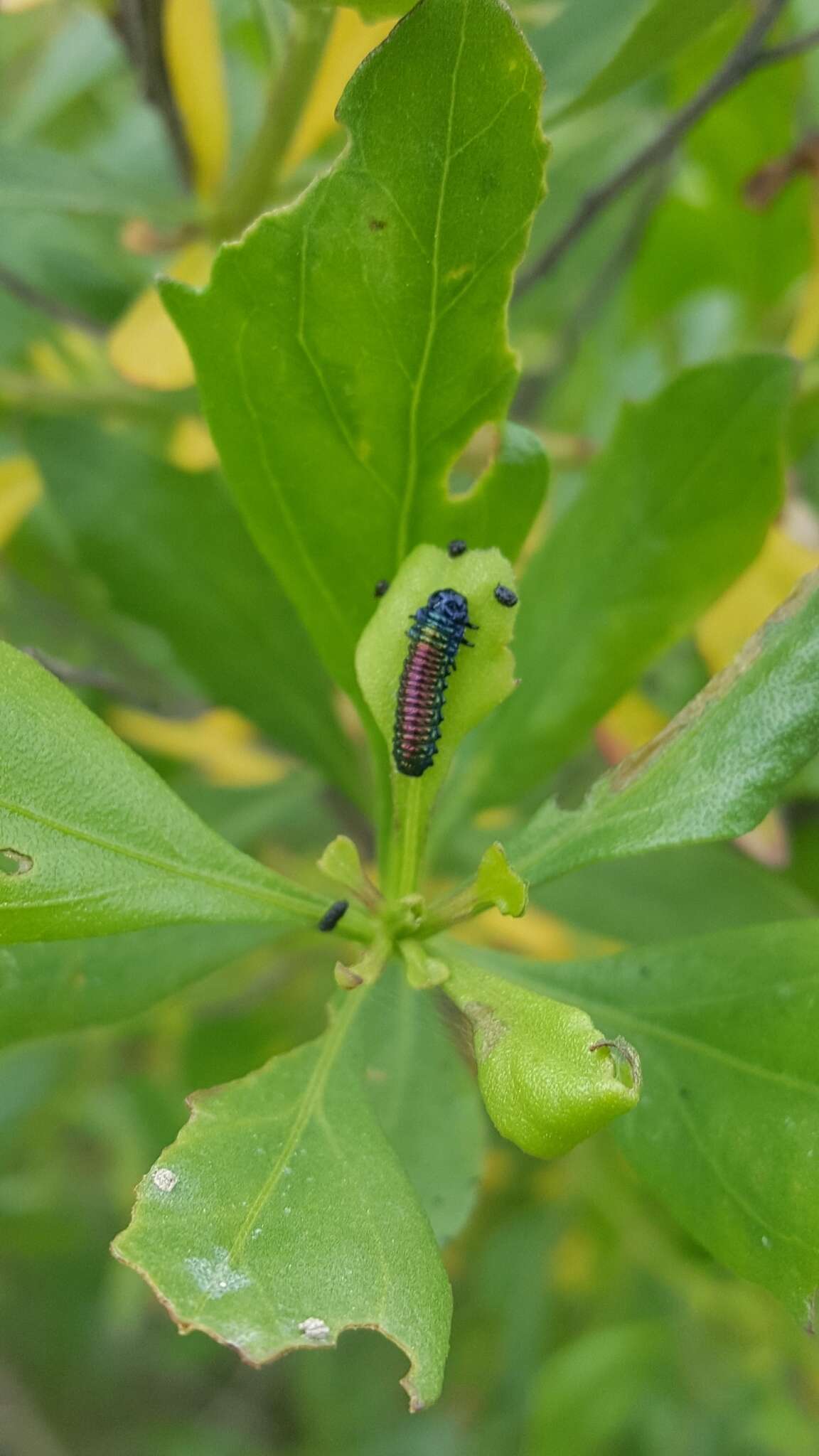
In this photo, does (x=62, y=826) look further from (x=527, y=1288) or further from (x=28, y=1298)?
(x=28, y=1298)

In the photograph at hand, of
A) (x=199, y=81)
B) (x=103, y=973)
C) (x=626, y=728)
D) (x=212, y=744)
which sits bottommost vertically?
(x=212, y=744)

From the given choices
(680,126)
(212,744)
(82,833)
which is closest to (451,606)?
(82,833)

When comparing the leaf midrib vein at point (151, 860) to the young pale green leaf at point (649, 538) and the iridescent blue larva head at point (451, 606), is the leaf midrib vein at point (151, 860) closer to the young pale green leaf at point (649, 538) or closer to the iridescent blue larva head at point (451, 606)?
the iridescent blue larva head at point (451, 606)

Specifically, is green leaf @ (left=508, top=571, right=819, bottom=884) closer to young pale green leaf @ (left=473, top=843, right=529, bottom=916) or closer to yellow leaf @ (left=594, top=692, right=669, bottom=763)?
young pale green leaf @ (left=473, top=843, right=529, bottom=916)

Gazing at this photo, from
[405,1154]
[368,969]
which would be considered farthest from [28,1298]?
[368,969]

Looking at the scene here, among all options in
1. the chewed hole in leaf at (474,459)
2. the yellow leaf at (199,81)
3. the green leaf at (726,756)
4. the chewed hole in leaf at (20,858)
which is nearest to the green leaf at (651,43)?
the chewed hole in leaf at (474,459)

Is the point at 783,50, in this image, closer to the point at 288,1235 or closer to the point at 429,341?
the point at 429,341
